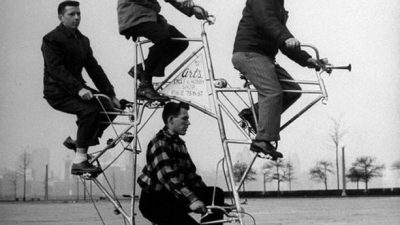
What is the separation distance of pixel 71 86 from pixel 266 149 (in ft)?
6.06

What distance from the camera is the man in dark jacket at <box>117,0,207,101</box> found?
6.39 meters

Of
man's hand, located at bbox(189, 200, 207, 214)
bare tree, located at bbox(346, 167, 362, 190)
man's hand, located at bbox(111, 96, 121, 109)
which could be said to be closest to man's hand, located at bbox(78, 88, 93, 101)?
man's hand, located at bbox(111, 96, 121, 109)

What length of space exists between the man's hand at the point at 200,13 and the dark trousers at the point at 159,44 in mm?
229

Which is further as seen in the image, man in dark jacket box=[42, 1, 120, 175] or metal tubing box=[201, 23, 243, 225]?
man in dark jacket box=[42, 1, 120, 175]

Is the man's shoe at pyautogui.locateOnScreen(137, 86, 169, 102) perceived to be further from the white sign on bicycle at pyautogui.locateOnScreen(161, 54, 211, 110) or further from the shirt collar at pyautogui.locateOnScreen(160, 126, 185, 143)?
the shirt collar at pyautogui.locateOnScreen(160, 126, 185, 143)

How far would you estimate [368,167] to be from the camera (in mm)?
Result: 60531

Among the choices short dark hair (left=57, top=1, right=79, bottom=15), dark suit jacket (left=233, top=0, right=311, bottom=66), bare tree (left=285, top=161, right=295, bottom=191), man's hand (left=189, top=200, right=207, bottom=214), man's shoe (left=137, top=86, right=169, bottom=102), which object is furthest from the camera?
bare tree (left=285, top=161, right=295, bottom=191)

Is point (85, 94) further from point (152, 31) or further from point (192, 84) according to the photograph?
point (192, 84)

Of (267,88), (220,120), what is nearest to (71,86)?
(220,120)

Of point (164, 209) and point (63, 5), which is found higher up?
point (63, 5)

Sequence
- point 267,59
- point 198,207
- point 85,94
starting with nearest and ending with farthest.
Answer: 1. point 198,207
2. point 267,59
3. point 85,94

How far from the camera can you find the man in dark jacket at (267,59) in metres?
6.10

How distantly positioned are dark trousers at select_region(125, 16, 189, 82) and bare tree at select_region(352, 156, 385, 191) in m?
54.6

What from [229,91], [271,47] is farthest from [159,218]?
[271,47]
